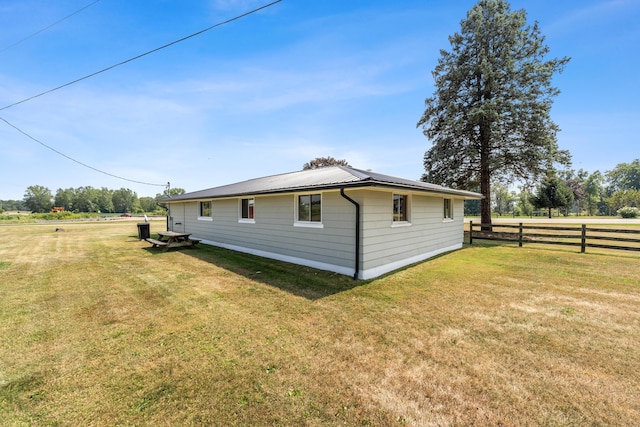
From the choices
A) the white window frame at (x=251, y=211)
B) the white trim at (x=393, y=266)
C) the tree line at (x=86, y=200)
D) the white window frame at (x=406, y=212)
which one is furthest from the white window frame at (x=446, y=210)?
the tree line at (x=86, y=200)

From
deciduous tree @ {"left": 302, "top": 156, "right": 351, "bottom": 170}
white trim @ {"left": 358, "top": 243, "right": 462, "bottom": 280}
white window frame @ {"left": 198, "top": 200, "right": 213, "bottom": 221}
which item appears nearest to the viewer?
white trim @ {"left": 358, "top": 243, "right": 462, "bottom": 280}

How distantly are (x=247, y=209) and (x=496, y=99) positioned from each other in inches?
630

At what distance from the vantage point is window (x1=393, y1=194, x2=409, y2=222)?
25.2ft

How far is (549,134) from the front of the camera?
15195mm

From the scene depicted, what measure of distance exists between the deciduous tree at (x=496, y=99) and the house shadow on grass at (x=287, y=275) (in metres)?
14.4

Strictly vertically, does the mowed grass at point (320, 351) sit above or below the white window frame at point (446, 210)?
below

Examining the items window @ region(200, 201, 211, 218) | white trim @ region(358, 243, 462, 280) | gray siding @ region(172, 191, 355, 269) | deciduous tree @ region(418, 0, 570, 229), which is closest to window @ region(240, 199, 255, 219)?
gray siding @ region(172, 191, 355, 269)

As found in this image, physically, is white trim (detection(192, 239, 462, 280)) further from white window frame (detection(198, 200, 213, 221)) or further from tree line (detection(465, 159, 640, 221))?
tree line (detection(465, 159, 640, 221))

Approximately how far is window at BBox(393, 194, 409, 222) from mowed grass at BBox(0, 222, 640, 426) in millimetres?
2146

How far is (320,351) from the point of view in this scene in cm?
320

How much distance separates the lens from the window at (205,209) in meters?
13.1

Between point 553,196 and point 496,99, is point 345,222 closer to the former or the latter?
point 496,99

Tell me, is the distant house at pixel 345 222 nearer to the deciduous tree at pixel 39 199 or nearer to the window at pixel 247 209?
the window at pixel 247 209

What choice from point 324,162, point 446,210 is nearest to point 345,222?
point 446,210
